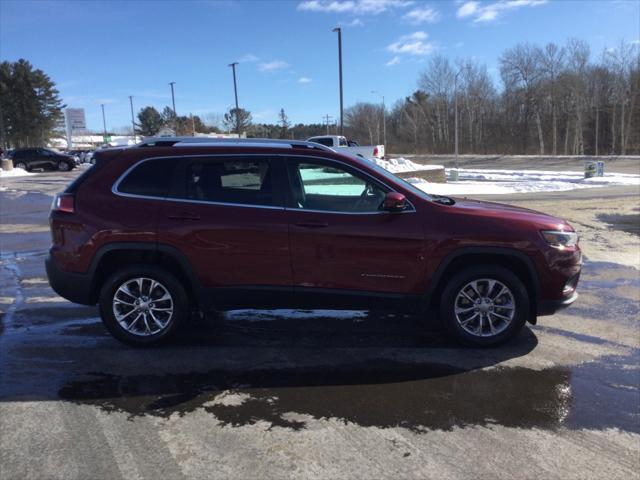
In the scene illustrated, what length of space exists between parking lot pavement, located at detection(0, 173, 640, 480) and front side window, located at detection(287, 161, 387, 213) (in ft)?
4.34

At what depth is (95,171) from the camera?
471 centimetres

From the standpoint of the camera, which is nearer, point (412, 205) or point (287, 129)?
point (412, 205)

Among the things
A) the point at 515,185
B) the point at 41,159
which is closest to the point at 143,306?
the point at 515,185

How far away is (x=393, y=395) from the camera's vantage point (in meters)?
3.86

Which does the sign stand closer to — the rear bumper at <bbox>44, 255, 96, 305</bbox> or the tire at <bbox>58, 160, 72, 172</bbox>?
the tire at <bbox>58, 160, 72, 172</bbox>

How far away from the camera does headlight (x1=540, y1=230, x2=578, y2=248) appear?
176 inches

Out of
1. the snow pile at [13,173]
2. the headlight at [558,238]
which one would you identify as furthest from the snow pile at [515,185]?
the snow pile at [13,173]

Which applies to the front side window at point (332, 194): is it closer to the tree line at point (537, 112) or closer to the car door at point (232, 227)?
the car door at point (232, 227)

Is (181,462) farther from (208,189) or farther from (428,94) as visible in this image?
(428,94)

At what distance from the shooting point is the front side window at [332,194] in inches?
179

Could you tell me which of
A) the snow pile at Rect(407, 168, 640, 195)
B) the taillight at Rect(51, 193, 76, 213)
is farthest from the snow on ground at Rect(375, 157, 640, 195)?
the taillight at Rect(51, 193, 76, 213)

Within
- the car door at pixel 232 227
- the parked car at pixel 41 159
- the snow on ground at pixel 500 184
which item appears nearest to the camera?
the car door at pixel 232 227

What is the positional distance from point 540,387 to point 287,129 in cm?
11196

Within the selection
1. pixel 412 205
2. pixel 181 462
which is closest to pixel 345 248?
pixel 412 205
